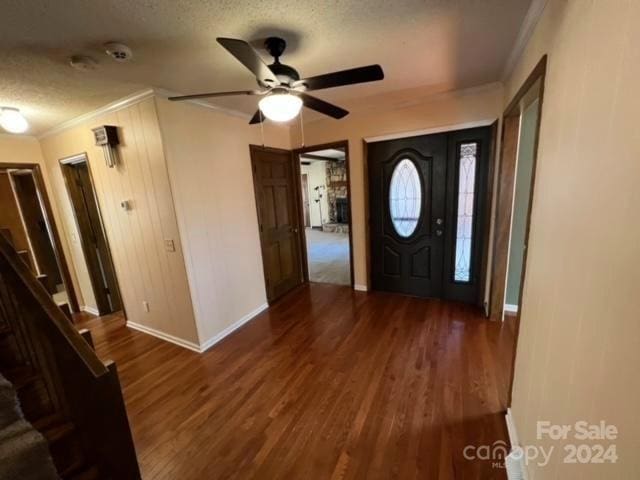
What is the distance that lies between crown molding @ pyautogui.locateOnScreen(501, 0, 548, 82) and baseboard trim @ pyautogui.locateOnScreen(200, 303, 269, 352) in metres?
3.53

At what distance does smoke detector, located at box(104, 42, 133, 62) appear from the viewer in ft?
4.99

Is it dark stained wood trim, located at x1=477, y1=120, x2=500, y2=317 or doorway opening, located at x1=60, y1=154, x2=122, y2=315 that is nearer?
dark stained wood trim, located at x1=477, y1=120, x2=500, y2=317

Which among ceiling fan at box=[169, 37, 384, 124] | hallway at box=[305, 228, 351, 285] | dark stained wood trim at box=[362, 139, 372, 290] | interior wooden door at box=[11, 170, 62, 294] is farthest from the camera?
hallway at box=[305, 228, 351, 285]

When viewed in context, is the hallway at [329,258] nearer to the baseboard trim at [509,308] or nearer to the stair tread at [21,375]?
the baseboard trim at [509,308]

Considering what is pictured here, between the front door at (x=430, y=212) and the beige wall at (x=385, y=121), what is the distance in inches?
5.7

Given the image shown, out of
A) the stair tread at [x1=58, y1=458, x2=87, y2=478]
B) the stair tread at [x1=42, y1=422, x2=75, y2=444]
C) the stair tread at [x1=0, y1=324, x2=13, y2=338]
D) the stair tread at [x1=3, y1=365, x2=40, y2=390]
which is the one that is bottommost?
the stair tread at [x1=58, y1=458, x2=87, y2=478]

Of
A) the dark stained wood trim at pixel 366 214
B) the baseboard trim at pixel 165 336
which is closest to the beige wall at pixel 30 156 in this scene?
the baseboard trim at pixel 165 336

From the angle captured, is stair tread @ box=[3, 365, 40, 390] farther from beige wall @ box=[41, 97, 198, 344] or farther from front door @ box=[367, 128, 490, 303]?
front door @ box=[367, 128, 490, 303]

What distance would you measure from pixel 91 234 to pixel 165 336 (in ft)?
6.26

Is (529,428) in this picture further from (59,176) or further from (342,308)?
(59,176)

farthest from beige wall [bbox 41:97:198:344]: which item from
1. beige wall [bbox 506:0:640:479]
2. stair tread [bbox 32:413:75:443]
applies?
beige wall [bbox 506:0:640:479]

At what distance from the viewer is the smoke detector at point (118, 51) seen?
1.52 metres

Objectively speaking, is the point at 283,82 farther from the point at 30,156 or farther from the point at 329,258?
the point at 329,258

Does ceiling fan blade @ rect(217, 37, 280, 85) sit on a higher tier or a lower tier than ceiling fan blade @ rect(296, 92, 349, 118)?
higher
